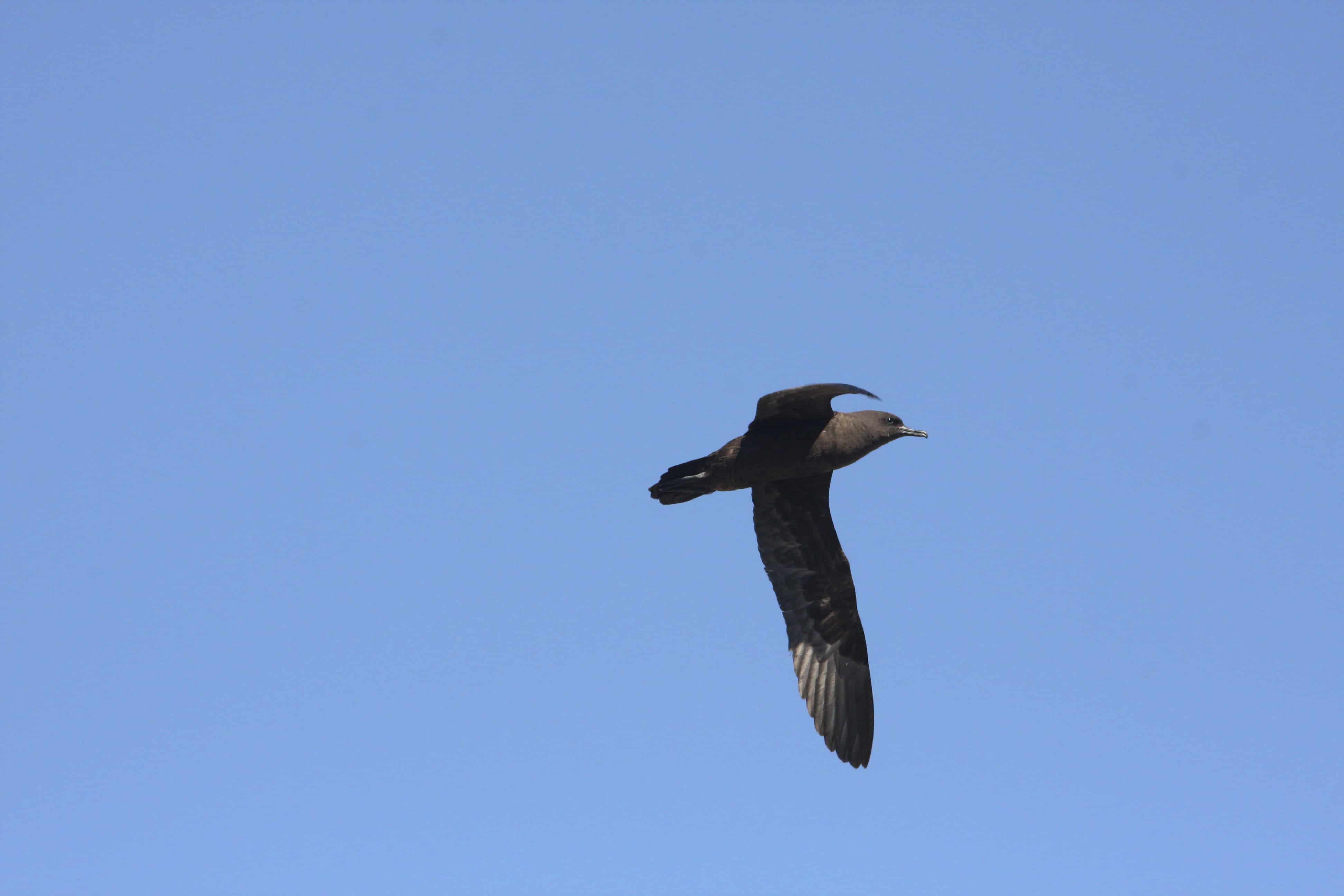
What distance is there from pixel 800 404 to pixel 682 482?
1.51m

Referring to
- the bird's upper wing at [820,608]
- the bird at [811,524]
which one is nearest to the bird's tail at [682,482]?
the bird at [811,524]

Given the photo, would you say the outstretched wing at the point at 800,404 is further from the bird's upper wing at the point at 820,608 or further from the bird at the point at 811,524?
the bird's upper wing at the point at 820,608

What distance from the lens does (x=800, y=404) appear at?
13438 mm

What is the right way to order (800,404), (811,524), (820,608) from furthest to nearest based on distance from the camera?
(820,608) < (811,524) < (800,404)

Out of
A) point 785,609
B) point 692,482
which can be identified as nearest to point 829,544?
point 785,609

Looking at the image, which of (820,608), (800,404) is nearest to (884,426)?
(800,404)

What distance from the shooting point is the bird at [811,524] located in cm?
1395

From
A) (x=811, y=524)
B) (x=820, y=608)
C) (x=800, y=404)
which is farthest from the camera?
(x=820, y=608)

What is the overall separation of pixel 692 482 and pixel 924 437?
8.68ft

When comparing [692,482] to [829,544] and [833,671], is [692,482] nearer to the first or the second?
[829,544]

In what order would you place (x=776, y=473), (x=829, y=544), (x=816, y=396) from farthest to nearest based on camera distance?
(x=829, y=544)
(x=776, y=473)
(x=816, y=396)

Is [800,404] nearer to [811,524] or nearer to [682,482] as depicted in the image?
[682,482]

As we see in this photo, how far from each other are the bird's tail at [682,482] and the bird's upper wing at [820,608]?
1.42 metres

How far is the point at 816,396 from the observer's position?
1322 centimetres
